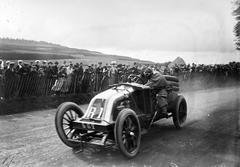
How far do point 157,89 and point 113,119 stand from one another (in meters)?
1.87

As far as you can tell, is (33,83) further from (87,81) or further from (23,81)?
(87,81)

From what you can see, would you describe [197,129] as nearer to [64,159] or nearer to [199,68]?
[64,159]

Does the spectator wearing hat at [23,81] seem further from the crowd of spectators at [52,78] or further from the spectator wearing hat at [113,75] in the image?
the spectator wearing hat at [113,75]

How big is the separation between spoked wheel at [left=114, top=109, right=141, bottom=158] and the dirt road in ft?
0.69

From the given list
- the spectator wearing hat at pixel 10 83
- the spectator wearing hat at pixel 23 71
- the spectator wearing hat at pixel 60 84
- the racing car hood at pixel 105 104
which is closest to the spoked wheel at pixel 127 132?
the racing car hood at pixel 105 104

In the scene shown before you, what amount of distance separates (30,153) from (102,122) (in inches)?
67.1

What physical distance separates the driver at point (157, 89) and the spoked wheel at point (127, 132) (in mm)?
1497

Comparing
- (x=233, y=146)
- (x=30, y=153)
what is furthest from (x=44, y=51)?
(x=233, y=146)

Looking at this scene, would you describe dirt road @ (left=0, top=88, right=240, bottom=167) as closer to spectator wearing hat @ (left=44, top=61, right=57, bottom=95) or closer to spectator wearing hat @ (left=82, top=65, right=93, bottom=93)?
spectator wearing hat @ (left=44, top=61, right=57, bottom=95)

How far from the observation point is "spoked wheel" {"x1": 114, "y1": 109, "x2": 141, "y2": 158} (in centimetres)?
427

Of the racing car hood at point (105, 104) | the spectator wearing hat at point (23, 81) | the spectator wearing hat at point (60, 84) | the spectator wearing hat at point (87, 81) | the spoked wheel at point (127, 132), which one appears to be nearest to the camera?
the spoked wheel at point (127, 132)

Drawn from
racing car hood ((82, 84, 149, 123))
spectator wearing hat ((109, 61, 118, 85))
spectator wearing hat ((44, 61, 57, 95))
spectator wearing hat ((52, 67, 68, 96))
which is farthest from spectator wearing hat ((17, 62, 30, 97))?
racing car hood ((82, 84, 149, 123))

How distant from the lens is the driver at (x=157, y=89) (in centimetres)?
611

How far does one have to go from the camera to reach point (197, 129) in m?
6.68
